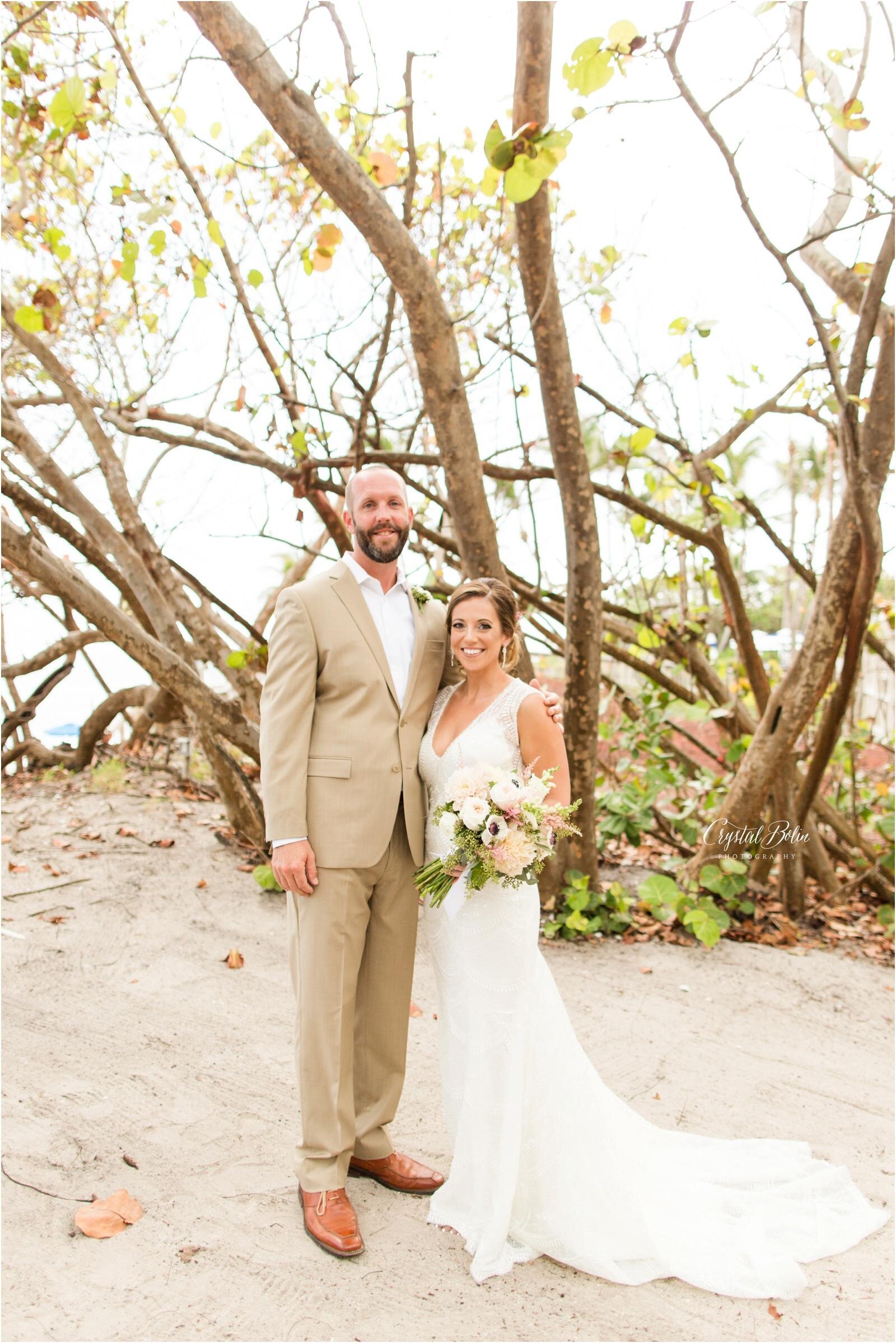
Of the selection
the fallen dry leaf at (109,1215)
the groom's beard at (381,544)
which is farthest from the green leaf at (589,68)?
the fallen dry leaf at (109,1215)

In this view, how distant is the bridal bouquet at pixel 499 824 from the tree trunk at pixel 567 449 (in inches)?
94.6

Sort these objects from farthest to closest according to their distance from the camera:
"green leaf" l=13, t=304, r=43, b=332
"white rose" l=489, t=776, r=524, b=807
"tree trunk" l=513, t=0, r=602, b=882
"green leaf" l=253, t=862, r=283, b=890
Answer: "green leaf" l=253, t=862, r=283, b=890 → "tree trunk" l=513, t=0, r=602, b=882 → "green leaf" l=13, t=304, r=43, b=332 → "white rose" l=489, t=776, r=524, b=807

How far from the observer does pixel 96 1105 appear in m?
3.21

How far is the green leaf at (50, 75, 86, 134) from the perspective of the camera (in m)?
2.81

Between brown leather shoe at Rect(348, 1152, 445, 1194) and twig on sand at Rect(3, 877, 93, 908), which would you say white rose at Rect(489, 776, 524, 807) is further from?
twig on sand at Rect(3, 877, 93, 908)

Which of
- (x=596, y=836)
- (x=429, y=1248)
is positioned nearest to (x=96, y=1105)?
(x=429, y=1248)

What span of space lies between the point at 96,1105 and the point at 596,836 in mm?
2994

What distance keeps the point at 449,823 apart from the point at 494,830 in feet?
0.42

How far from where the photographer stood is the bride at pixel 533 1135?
2.54 m

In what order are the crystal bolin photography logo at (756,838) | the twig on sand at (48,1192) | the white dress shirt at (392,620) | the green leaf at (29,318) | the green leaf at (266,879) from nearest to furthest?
the twig on sand at (48,1192)
the white dress shirt at (392,620)
the green leaf at (29,318)
the green leaf at (266,879)
the crystal bolin photography logo at (756,838)

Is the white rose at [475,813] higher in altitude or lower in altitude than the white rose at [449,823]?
higher

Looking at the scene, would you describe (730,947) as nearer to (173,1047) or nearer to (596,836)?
(596,836)

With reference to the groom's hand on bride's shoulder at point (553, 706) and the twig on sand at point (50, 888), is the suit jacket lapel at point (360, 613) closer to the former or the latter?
the groom's hand on bride's shoulder at point (553, 706)

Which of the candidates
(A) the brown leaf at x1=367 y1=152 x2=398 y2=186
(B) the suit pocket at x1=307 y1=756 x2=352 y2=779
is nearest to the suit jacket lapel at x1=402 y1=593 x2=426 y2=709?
(B) the suit pocket at x1=307 y1=756 x2=352 y2=779
